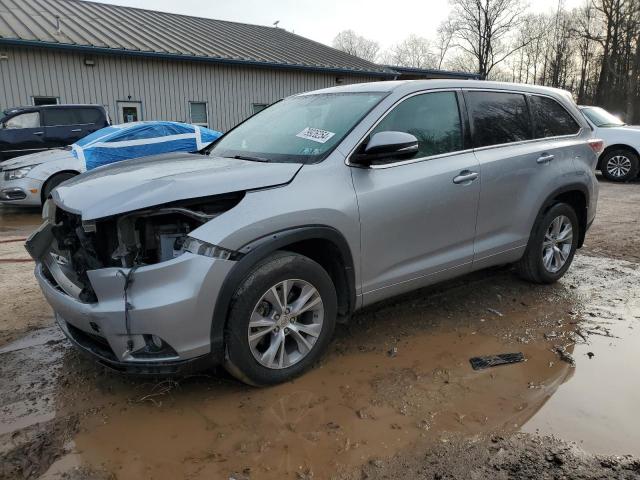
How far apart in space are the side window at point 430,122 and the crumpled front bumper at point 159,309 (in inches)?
62.2

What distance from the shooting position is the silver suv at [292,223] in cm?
263

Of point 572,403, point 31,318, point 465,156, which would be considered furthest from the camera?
point 31,318

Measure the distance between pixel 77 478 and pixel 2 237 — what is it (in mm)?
6332

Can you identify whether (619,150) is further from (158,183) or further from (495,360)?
(158,183)

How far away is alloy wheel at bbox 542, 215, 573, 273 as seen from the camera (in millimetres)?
4668

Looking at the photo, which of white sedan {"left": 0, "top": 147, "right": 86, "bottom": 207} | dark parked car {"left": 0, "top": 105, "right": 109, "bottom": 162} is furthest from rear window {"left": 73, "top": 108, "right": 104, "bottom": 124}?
white sedan {"left": 0, "top": 147, "right": 86, "bottom": 207}

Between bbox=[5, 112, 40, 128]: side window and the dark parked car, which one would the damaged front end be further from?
bbox=[5, 112, 40, 128]: side window

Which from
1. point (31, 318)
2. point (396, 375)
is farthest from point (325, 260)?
point (31, 318)

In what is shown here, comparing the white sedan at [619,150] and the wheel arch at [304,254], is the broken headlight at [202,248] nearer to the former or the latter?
the wheel arch at [304,254]

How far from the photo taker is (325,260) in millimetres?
3258

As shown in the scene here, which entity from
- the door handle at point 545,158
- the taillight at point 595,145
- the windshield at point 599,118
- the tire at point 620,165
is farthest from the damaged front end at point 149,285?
the windshield at point 599,118

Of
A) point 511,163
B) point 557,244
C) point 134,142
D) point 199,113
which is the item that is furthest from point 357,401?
point 199,113

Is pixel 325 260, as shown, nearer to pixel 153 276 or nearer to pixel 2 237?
pixel 153 276

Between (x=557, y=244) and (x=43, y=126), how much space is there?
10548 millimetres
